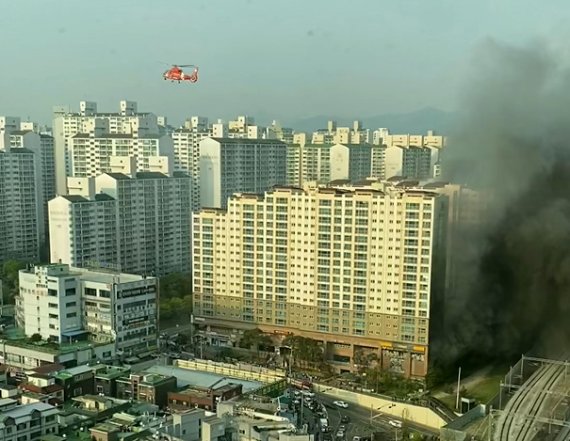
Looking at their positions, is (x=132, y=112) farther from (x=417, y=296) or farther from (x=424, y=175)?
(x=417, y=296)

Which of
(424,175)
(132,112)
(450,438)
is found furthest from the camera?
(132,112)

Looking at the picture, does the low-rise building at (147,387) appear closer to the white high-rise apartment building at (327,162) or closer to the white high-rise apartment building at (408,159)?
the white high-rise apartment building at (327,162)

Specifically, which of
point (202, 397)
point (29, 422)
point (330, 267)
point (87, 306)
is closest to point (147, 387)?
point (202, 397)

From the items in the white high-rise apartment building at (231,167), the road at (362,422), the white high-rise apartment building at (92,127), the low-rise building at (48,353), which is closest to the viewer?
the road at (362,422)

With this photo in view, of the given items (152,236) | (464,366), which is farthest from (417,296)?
(152,236)

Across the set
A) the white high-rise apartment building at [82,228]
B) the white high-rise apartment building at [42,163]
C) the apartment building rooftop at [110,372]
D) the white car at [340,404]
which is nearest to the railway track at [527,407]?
the white car at [340,404]

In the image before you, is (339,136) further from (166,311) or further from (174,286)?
(166,311)
